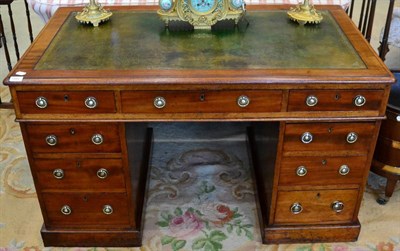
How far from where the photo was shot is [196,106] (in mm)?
1524

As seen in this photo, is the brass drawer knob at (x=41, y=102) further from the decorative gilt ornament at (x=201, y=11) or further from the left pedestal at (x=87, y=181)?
the decorative gilt ornament at (x=201, y=11)

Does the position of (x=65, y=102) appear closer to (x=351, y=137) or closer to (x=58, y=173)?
(x=58, y=173)

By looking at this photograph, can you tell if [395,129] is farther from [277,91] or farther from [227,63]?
[227,63]

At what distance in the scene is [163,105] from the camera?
1.51 meters

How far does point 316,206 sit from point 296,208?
0.07 meters

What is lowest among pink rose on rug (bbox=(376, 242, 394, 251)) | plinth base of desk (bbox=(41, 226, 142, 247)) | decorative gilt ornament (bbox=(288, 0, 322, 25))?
pink rose on rug (bbox=(376, 242, 394, 251))

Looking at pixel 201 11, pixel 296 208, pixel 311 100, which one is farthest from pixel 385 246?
pixel 201 11

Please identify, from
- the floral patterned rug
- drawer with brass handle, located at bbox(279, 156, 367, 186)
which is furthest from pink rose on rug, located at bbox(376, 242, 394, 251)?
drawer with brass handle, located at bbox(279, 156, 367, 186)

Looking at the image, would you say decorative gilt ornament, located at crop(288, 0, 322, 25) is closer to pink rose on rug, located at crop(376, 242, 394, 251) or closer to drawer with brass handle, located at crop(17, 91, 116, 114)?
drawer with brass handle, located at crop(17, 91, 116, 114)

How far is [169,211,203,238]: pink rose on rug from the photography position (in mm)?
1916

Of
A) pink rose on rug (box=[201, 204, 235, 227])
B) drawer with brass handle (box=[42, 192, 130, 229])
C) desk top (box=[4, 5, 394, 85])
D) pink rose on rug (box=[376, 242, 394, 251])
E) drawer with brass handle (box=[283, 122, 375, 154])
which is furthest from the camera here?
pink rose on rug (box=[201, 204, 235, 227])

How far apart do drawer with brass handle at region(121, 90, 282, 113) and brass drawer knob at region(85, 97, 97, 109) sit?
0.09 m

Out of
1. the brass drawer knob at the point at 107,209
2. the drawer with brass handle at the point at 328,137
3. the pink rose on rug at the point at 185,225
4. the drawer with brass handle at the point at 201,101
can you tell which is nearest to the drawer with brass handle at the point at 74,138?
the drawer with brass handle at the point at 201,101

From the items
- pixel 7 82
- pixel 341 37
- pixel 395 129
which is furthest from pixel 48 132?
pixel 395 129
